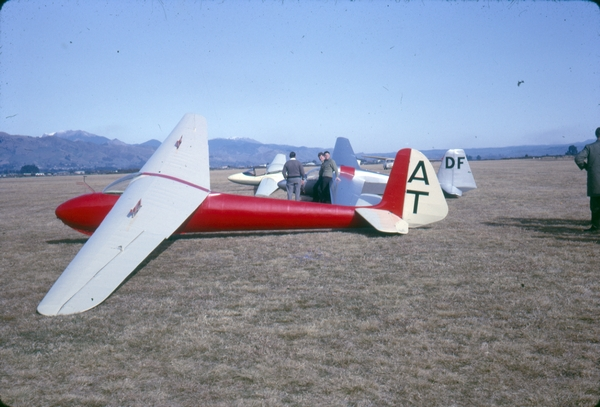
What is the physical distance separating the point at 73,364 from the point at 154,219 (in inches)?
98.7

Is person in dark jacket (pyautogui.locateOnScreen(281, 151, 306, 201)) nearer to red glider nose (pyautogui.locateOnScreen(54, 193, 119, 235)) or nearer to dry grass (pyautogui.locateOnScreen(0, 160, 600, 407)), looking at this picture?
dry grass (pyautogui.locateOnScreen(0, 160, 600, 407))

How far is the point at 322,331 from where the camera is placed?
3.76 m

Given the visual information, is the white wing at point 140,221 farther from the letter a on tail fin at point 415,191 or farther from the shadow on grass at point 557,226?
the shadow on grass at point 557,226

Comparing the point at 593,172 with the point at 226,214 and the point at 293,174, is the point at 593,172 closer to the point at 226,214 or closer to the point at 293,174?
the point at 226,214

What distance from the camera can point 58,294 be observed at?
392cm

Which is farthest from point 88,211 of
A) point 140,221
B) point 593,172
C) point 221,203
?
point 593,172

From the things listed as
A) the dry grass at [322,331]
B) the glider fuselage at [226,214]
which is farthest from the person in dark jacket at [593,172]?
the glider fuselage at [226,214]

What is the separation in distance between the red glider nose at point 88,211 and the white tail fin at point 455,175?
11466mm

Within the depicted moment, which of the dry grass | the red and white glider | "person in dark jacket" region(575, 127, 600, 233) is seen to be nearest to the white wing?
the red and white glider

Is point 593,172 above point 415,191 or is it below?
above

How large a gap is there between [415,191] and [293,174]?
5.17 m

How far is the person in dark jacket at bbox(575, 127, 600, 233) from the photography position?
7.74 meters

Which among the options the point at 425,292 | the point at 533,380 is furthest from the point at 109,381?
the point at 425,292

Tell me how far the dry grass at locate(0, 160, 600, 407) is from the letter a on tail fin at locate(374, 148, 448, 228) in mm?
1070
